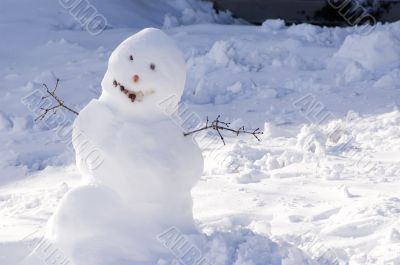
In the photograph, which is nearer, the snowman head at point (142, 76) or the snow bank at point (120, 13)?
the snowman head at point (142, 76)

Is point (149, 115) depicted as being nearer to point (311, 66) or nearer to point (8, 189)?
point (8, 189)

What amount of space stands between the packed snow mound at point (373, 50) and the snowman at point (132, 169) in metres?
4.47

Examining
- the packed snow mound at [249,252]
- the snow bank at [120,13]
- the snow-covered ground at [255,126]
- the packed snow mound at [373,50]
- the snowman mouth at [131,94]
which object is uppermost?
the snow bank at [120,13]

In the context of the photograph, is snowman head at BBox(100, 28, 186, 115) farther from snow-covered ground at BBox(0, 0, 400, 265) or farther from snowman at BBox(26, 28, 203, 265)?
snow-covered ground at BBox(0, 0, 400, 265)

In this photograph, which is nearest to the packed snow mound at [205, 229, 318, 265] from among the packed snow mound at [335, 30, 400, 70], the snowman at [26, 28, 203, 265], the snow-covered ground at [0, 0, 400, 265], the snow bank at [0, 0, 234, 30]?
the snow-covered ground at [0, 0, 400, 265]

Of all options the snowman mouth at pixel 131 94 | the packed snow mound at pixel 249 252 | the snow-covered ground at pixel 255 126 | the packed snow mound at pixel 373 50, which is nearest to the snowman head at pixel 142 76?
the snowman mouth at pixel 131 94

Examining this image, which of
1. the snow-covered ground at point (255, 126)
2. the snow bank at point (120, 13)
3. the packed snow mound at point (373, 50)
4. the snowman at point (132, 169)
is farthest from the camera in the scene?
the snow bank at point (120, 13)

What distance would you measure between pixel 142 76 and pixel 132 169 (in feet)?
1.24

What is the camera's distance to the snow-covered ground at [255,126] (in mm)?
3961

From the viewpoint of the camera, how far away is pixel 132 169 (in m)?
3.21

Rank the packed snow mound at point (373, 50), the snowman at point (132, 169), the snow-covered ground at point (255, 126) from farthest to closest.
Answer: the packed snow mound at point (373, 50), the snow-covered ground at point (255, 126), the snowman at point (132, 169)

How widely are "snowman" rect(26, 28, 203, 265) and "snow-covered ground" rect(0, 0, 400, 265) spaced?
6.7 inches

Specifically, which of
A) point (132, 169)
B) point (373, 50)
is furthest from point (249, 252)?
point (373, 50)

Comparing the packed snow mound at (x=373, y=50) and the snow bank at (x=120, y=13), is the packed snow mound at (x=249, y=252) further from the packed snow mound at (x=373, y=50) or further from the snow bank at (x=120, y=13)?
the snow bank at (x=120, y=13)
